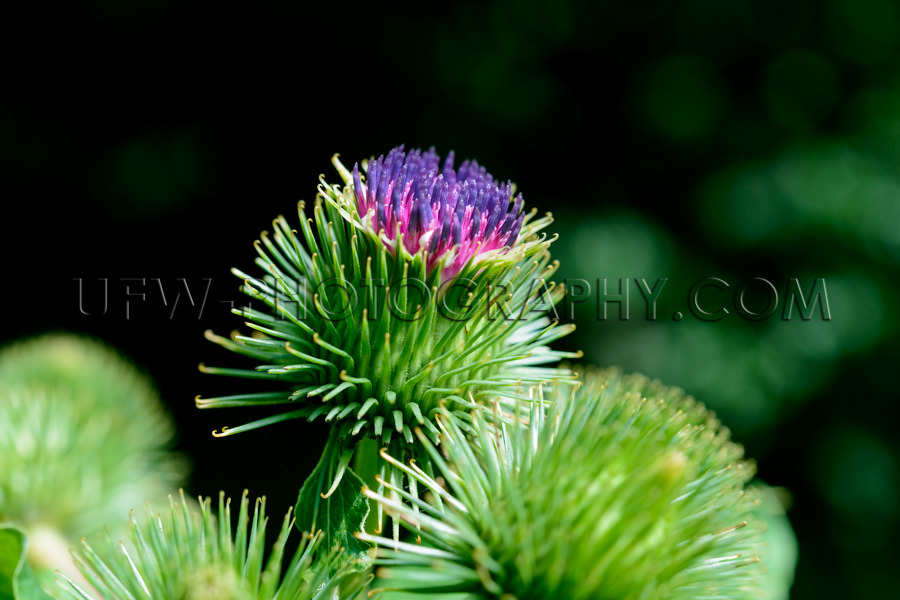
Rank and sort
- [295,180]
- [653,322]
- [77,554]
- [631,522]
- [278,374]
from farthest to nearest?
[295,180]
[653,322]
[278,374]
[77,554]
[631,522]

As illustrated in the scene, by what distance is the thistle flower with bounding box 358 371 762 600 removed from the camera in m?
1.43

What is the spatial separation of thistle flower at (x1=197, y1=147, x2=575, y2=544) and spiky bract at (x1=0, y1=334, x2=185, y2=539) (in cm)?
118

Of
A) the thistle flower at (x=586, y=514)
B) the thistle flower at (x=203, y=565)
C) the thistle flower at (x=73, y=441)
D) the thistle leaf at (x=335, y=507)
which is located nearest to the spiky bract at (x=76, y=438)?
the thistle flower at (x=73, y=441)

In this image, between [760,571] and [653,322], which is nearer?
[760,571]

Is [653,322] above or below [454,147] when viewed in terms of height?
below

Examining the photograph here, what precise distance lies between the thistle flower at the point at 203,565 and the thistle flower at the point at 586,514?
112 mm

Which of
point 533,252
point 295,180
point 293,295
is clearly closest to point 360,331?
point 293,295

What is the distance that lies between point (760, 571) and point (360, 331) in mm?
1077

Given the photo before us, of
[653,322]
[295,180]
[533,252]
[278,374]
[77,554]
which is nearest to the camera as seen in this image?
[77,554]

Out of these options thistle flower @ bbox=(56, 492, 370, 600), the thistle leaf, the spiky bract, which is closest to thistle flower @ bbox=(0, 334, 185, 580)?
the spiky bract

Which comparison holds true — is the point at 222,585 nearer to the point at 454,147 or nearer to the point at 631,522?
the point at 631,522

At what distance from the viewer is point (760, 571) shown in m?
1.73

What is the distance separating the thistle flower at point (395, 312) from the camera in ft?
6.26

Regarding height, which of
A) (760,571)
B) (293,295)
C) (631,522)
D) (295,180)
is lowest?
(760,571)
